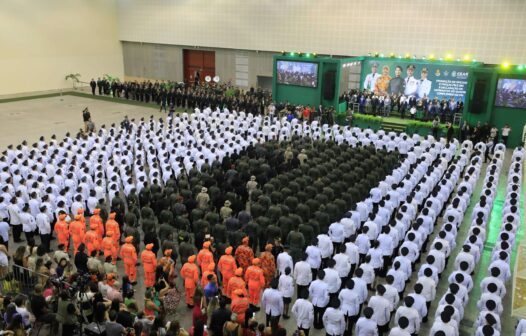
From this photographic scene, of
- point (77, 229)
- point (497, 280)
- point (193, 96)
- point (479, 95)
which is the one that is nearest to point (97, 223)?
point (77, 229)

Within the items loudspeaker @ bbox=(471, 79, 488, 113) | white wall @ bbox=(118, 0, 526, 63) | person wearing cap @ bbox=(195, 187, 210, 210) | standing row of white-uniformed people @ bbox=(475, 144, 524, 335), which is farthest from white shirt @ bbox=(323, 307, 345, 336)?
white wall @ bbox=(118, 0, 526, 63)

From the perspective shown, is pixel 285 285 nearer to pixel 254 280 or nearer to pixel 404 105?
pixel 254 280

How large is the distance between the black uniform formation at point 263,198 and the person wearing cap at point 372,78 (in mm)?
12075

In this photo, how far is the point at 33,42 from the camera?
3516 cm

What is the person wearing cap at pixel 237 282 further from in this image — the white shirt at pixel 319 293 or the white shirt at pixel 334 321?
the white shirt at pixel 334 321

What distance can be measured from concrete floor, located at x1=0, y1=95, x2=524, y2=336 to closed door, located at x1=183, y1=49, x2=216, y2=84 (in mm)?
8207

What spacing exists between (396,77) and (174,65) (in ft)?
62.5

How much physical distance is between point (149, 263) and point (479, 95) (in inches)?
752

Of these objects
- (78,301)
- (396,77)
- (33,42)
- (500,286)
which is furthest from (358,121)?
(33,42)

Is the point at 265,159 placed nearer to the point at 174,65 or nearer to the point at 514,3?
the point at 514,3

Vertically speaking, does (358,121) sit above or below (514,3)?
below

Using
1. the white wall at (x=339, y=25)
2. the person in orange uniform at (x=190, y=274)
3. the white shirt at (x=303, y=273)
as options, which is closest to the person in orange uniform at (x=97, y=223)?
the person in orange uniform at (x=190, y=274)

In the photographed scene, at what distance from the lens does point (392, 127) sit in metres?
24.5

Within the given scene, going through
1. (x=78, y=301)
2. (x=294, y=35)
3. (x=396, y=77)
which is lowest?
(x=78, y=301)
